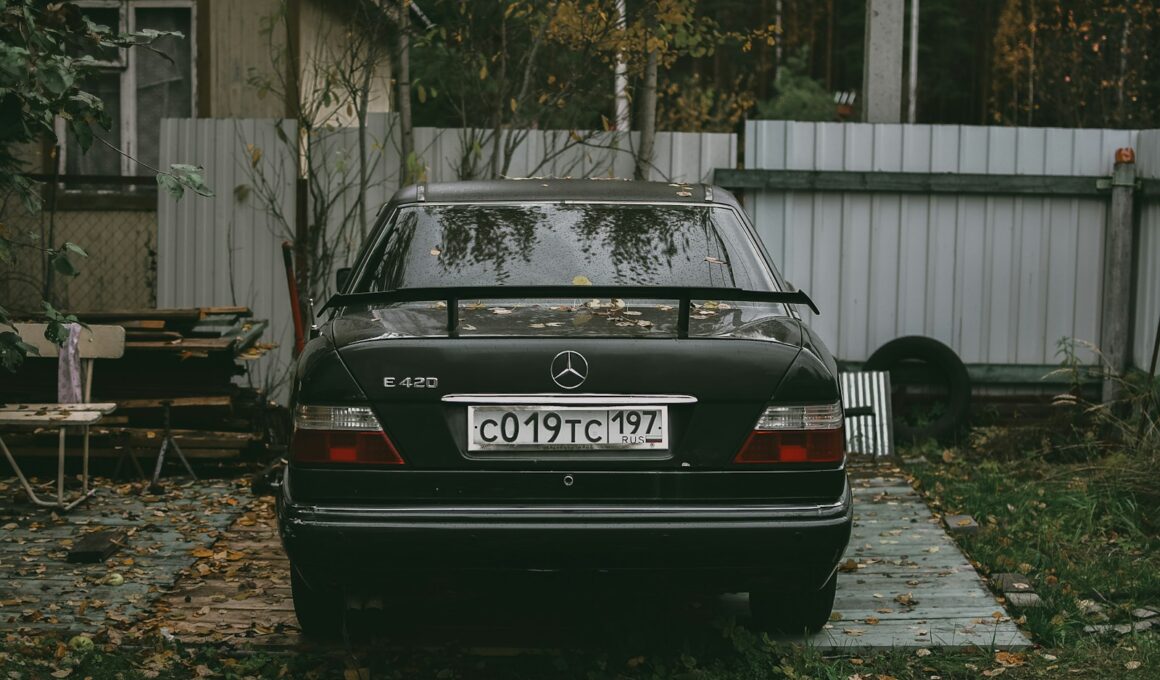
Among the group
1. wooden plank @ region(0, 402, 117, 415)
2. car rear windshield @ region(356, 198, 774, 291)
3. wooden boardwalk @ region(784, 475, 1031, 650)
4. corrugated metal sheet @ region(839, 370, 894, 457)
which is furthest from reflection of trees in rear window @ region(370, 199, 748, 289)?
corrugated metal sheet @ region(839, 370, 894, 457)

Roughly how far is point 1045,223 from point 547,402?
21.5 ft

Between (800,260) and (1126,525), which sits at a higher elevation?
(800,260)

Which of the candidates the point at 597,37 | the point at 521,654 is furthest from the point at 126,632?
the point at 597,37

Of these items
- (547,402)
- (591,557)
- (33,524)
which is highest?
(547,402)

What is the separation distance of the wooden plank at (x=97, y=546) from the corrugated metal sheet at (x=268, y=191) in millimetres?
3311

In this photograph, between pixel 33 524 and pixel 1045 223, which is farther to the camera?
pixel 1045 223

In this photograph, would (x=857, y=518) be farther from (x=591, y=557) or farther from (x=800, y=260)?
(x=591, y=557)

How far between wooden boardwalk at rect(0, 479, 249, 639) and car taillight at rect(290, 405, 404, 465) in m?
1.56

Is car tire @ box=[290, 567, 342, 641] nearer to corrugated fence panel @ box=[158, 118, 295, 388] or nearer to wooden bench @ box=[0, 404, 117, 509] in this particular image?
wooden bench @ box=[0, 404, 117, 509]

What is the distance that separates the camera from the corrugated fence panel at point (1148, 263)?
356 inches

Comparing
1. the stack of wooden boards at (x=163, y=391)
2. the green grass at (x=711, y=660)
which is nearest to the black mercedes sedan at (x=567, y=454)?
the green grass at (x=711, y=660)

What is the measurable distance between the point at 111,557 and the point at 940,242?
5.94m

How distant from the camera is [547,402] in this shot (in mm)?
3975

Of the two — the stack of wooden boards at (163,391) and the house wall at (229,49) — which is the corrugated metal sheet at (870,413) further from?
the house wall at (229,49)
